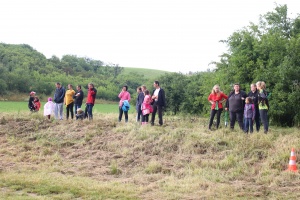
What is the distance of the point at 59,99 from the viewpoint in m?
16.7

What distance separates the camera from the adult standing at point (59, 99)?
1669 centimetres

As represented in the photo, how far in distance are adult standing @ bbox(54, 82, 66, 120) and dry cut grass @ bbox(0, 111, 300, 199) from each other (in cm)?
226

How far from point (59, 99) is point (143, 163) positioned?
26.1 feet

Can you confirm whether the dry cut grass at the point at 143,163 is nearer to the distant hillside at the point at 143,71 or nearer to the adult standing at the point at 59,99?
the adult standing at the point at 59,99

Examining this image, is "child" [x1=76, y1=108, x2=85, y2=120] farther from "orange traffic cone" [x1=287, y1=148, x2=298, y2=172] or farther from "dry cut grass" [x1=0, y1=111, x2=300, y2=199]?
"orange traffic cone" [x1=287, y1=148, x2=298, y2=172]

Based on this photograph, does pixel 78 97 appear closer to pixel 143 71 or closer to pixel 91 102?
pixel 91 102

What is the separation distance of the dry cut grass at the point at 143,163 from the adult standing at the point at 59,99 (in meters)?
2.26

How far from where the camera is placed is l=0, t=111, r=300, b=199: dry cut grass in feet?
24.3

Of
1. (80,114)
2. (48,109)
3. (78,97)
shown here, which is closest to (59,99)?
(78,97)

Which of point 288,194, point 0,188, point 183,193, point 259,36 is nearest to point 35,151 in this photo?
point 0,188

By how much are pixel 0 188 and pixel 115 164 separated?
11.6ft

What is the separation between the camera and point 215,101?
13.0 metres

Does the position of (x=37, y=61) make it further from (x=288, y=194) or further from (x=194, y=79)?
(x=288, y=194)

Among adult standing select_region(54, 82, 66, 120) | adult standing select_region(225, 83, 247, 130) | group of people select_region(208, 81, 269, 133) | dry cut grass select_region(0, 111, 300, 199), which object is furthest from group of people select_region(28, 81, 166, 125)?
adult standing select_region(225, 83, 247, 130)
